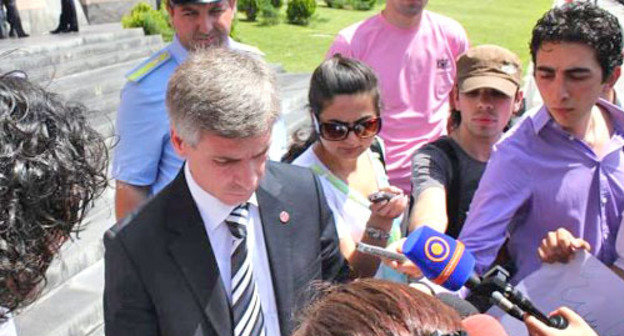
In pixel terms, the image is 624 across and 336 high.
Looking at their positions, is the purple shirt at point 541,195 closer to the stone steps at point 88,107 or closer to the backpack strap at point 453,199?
the backpack strap at point 453,199

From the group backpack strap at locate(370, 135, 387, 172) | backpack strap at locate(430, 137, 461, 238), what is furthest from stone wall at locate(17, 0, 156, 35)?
backpack strap at locate(430, 137, 461, 238)

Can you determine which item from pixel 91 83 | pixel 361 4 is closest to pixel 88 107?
pixel 91 83

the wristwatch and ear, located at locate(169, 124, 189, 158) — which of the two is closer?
ear, located at locate(169, 124, 189, 158)

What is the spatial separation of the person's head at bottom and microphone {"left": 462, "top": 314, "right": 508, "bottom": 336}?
2.59 ft

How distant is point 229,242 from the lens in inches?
76.3

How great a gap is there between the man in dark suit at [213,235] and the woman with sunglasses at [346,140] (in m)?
0.56

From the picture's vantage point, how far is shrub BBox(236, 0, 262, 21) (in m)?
18.8

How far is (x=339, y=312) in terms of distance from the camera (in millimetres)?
1201

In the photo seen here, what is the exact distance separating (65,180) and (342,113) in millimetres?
1486

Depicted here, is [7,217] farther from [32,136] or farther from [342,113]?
[342,113]

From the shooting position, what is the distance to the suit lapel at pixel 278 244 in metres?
1.96

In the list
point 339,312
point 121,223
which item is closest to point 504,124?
point 121,223

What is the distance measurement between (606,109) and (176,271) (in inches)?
59.1

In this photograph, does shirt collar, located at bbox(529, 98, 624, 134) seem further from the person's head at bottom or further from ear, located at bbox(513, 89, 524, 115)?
the person's head at bottom
